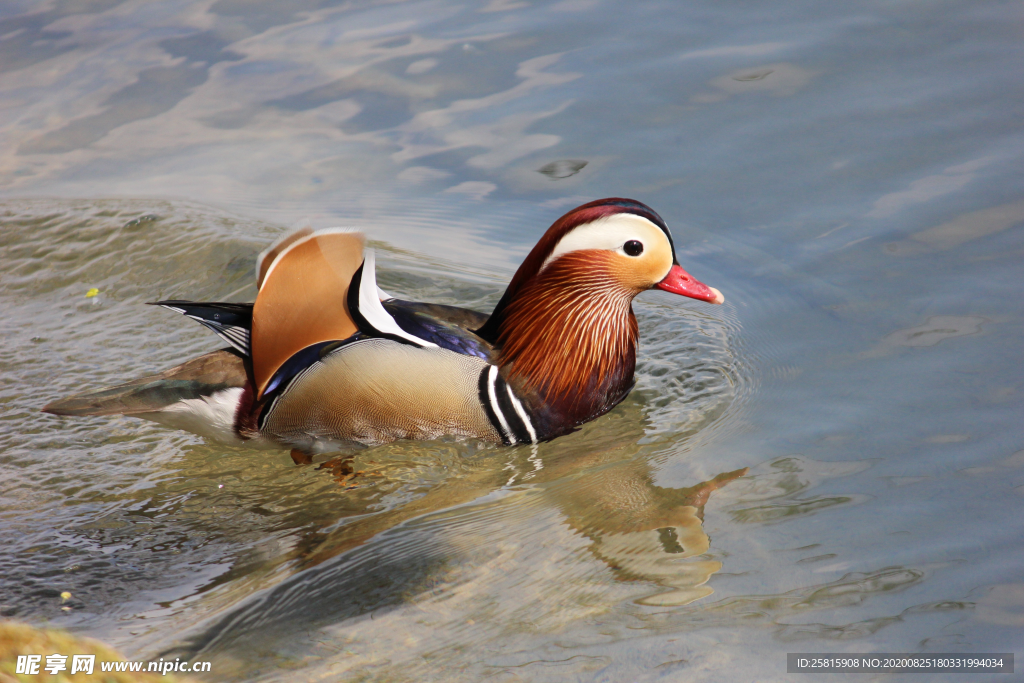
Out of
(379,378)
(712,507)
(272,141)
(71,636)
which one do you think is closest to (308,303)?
(379,378)

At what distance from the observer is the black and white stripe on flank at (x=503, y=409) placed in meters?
4.26

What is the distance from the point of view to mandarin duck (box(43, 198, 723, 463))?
4.09 m

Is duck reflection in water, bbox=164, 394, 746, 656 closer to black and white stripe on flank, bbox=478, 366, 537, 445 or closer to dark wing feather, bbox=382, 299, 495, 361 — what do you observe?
black and white stripe on flank, bbox=478, 366, 537, 445

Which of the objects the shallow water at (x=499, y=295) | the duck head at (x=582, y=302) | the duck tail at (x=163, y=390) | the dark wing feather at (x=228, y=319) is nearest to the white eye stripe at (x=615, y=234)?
the duck head at (x=582, y=302)

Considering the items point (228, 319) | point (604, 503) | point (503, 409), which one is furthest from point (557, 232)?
point (228, 319)

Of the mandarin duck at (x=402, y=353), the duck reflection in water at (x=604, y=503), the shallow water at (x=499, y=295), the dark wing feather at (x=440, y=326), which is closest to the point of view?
the shallow water at (x=499, y=295)

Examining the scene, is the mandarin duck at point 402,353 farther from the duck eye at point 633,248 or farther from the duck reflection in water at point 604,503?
the duck reflection in water at point 604,503

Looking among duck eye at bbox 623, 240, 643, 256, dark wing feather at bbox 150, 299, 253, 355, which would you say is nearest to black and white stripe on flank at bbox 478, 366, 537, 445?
duck eye at bbox 623, 240, 643, 256

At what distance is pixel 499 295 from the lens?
585cm

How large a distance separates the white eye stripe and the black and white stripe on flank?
740 mm

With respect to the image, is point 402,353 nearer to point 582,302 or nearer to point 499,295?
point 582,302

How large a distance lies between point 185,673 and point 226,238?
4.08 m

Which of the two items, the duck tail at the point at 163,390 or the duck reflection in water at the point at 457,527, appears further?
the duck tail at the point at 163,390

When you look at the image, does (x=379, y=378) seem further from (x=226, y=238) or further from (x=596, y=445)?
(x=226, y=238)
